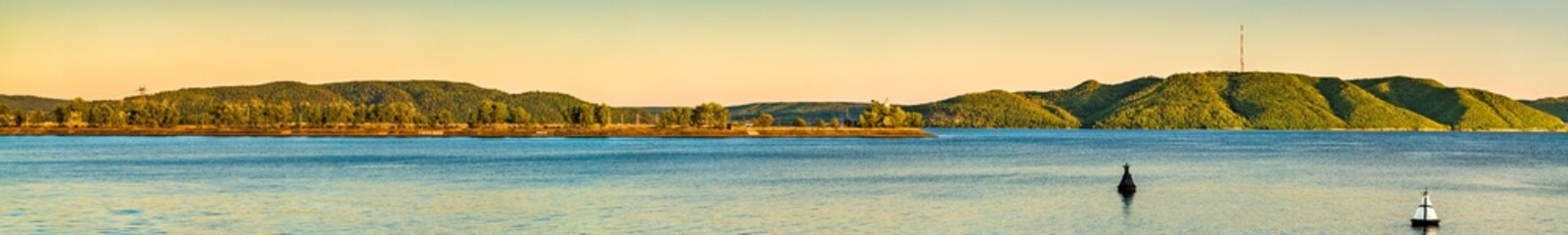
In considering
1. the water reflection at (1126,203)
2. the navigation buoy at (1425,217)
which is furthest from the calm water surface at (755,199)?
the navigation buoy at (1425,217)

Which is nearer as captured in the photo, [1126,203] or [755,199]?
[1126,203]

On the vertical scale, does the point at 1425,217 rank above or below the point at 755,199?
above

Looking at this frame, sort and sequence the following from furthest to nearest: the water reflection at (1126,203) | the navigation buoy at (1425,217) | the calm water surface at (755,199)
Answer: the water reflection at (1126,203)
the calm water surface at (755,199)
the navigation buoy at (1425,217)

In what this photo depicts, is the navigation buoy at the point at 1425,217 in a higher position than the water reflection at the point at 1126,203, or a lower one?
higher

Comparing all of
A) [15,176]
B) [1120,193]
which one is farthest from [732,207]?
[15,176]

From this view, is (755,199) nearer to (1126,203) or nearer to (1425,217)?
(1126,203)

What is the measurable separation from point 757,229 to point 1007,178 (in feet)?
126

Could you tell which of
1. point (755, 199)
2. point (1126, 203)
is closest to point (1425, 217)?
point (1126, 203)

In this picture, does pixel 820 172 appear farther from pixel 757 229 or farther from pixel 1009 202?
pixel 757 229

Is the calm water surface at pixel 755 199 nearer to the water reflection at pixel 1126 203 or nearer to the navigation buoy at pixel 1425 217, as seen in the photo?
the water reflection at pixel 1126 203

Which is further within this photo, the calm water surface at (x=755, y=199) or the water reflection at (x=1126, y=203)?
the water reflection at (x=1126, y=203)

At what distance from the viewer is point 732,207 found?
178 feet

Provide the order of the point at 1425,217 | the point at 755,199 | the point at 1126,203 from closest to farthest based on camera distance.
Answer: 1. the point at 1425,217
2. the point at 1126,203
3. the point at 755,199

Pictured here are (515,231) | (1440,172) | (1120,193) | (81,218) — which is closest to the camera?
(515,231)
